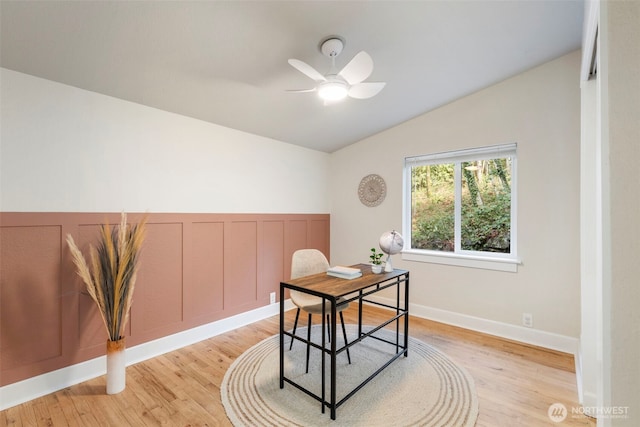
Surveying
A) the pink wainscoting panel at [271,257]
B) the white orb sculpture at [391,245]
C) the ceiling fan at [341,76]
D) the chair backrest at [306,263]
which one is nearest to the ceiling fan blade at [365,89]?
the ceiling fan at [341,76]

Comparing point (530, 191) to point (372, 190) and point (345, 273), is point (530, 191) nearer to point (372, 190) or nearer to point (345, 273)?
point (372, 190)

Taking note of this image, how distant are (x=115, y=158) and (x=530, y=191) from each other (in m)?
3.76

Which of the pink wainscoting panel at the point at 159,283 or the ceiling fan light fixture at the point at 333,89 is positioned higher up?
the ceiling fan light fixture at the point at 333,89

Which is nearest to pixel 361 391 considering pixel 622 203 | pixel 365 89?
pixel 622 203

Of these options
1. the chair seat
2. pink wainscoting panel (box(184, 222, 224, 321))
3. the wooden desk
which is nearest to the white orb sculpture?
the wooden desk

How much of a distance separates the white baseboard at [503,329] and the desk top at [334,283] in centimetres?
137

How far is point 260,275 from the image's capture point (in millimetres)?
3449

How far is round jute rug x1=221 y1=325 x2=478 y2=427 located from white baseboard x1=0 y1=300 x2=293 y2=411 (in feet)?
1.81

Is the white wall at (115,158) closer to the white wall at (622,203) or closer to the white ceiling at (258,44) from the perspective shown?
the white ceiling at (258,44)

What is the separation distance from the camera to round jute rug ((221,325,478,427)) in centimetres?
179

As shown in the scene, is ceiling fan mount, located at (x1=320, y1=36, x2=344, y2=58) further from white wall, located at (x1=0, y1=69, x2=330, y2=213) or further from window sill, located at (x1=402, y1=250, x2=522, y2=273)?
window sill, located at (x1=402, y1=250, x2=522, y2=273)

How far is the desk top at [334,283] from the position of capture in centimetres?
186

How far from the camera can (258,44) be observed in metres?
1.97

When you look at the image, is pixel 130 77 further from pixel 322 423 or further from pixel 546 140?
pixel 546 140
